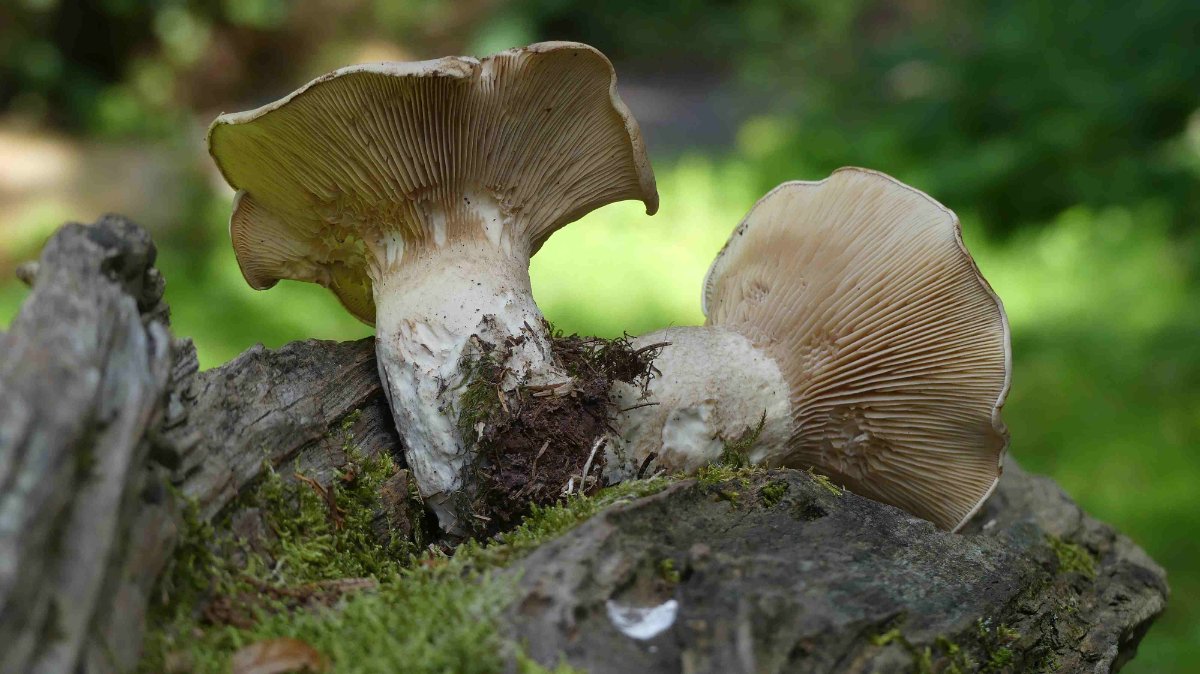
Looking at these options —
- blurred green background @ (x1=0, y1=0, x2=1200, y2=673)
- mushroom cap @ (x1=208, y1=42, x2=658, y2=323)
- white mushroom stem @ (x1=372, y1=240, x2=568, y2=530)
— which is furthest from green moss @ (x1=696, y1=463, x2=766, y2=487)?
blurred green background @ (x1=0, y1=0, x2=1200, y2=673)

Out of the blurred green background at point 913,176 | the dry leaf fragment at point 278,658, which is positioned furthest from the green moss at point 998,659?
the blurred green background at point 913,176

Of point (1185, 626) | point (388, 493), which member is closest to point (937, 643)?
point (388, 493)

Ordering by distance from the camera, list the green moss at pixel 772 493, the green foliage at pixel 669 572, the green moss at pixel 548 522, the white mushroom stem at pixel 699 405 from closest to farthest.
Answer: the green foliage at pixel 669 572 → the green moss at pixel 548 522 → the green moss at pixel 772 493 → the white mushroom stem at pixel 699 405

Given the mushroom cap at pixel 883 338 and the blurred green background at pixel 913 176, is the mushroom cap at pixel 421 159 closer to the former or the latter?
the mushroom cap at pixel 883 338

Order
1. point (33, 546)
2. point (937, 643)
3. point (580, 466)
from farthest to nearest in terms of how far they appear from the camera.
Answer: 1. point (580, 466)
2. point (937, 643)
3. point (33, 546)

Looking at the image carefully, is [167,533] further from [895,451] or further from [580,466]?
[895,451]

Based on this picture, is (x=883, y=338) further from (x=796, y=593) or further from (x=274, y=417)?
(x=274, y=417)

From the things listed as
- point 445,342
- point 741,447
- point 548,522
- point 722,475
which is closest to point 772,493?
point 722,475
